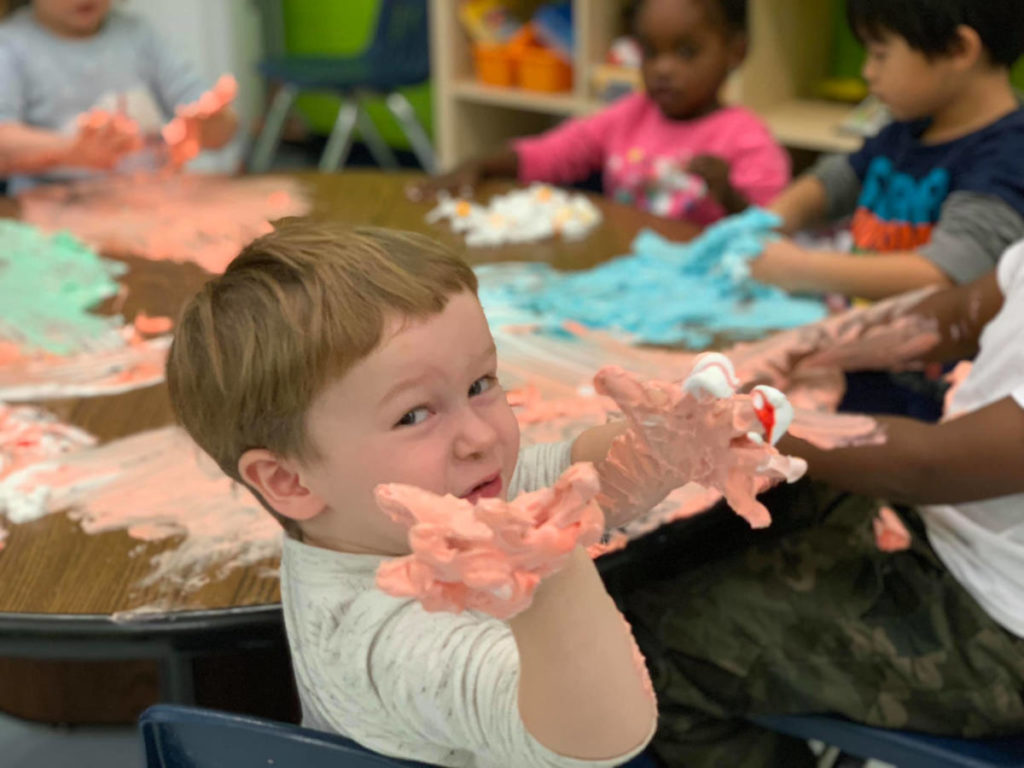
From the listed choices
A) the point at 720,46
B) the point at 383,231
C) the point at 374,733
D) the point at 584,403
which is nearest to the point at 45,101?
the point at 720,46

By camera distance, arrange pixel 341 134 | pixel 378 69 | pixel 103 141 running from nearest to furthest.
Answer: pixel 103 141 → pixel 378 69 → pixel 341 134

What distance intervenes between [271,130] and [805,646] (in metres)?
3.49

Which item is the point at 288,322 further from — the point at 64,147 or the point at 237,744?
the point at 64,147

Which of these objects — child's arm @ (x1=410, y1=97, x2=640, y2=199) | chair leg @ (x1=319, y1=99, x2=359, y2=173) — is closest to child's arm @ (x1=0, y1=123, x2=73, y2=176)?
child's arm @ (x1=410, y1=97, x2=640, y2=199)

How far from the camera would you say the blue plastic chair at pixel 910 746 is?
84 centimetres

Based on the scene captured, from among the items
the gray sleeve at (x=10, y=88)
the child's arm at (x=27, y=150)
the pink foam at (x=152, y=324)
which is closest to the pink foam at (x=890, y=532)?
the pink foam at (x=152, y=324)

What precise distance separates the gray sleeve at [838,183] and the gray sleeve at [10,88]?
4.51 feet

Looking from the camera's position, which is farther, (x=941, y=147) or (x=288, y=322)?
(x=941, y=147)

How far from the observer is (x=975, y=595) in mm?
919

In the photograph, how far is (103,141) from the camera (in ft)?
5.62

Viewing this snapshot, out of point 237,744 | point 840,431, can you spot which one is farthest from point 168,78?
point 237,744

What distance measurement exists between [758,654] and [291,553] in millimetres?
417

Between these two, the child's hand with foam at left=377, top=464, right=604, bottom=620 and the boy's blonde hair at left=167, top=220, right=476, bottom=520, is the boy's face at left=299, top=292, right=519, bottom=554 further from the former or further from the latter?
the child's hand with foam at left=377, top=464, right=604, bottom=620

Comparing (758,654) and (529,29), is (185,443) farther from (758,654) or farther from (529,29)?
(529,29)
